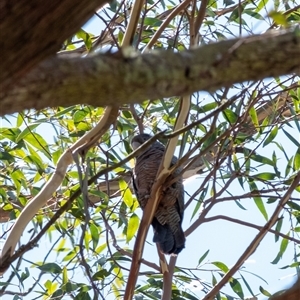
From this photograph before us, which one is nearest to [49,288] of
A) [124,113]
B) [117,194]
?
[117,194]

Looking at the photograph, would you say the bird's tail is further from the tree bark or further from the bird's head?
the tree bark

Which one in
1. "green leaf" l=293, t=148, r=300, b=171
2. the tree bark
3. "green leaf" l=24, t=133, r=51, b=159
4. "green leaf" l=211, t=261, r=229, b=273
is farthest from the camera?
"green leaf" l=211, t=261, r=229, b=273

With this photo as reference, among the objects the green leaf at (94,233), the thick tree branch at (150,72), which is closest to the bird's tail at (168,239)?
the green leaf at (94,233)

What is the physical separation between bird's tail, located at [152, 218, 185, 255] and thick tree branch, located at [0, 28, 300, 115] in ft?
6.59

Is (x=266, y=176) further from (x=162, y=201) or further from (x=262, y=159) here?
(x=162, y=201)

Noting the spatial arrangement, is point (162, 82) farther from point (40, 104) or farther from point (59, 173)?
point (59, 173)

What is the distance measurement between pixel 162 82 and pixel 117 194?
2.22 m

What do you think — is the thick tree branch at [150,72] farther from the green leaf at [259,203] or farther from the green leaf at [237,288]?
the green leaf at [237,288]

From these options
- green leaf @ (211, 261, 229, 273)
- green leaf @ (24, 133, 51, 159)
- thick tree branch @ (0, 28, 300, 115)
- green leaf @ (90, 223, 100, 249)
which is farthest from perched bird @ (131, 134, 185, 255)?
thick tree branch @ (0, 28, 300, 115)

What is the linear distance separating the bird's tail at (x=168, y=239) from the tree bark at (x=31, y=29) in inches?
82.1

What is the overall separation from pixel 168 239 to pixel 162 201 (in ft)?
0.83

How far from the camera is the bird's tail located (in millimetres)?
2658

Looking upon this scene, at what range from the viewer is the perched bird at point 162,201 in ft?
8.87

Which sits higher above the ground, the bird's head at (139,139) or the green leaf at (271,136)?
the bird's head at (139,139)
